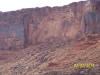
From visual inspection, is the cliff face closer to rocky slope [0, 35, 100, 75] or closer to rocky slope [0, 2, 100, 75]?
rocky slope [0, 2, 100, 75]

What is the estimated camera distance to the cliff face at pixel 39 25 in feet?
48.3

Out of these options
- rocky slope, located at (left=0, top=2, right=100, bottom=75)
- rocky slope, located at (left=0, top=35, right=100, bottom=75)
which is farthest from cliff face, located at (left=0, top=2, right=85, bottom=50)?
rocky slope, located at (left=0, top=35, right=100, bottom=75)

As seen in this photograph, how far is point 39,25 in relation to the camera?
16750 millimetres

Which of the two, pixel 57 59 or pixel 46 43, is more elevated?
pixel 46 43

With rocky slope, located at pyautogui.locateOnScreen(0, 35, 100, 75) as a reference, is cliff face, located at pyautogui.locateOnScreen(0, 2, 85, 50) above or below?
above

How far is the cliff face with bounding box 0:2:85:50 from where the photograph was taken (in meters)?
14.7

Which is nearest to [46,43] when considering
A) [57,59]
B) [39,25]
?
[39,25]

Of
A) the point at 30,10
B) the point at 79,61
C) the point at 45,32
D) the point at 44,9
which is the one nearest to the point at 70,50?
the point at 79,61

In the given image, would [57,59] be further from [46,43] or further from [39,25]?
[39,25]

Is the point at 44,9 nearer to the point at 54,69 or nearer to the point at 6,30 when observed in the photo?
the point at 6,30

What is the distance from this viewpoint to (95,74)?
29.7 feet

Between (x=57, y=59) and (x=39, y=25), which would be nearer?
(x=57, y=59)

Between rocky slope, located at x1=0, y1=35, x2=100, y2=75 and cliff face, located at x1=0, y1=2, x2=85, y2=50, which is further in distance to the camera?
cliff face, located at x1=0, y1=2, x2=85, y2=50

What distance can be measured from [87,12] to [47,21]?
4391 mm
